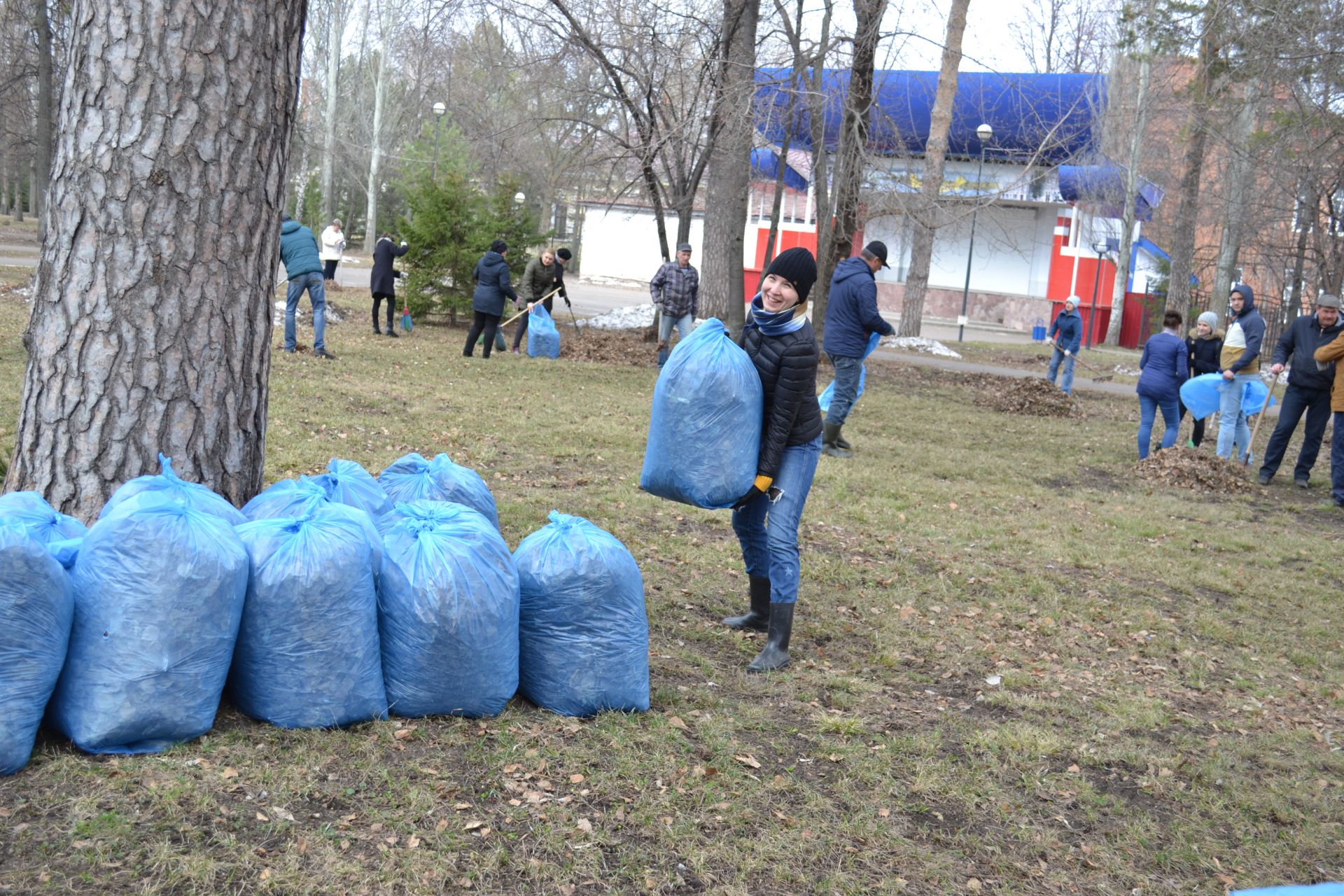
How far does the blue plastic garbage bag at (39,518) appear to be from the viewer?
311 cm

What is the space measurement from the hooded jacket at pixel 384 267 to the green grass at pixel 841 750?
280 inches

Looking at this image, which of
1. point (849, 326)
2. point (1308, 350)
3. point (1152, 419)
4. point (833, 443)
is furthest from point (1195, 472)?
point (849, 326)

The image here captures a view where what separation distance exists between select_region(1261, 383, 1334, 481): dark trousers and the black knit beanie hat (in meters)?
7.73

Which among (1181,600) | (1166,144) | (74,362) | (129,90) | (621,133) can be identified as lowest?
(1181,600)

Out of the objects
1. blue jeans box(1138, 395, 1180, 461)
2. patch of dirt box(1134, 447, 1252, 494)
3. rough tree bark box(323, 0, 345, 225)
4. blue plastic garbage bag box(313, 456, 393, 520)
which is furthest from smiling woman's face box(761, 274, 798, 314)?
rough tree bark box(323, 0, 345, 225)

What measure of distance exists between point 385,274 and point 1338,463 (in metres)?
11.3

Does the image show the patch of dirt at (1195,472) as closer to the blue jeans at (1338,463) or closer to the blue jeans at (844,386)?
the blue jeans at (1338,463)

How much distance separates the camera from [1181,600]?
6633mm

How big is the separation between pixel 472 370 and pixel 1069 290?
28.6m

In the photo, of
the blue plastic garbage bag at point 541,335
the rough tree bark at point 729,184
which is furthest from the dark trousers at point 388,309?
the rough tree bark at point 729,184

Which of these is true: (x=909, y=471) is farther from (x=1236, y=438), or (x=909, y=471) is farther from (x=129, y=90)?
(x=129, y=90)

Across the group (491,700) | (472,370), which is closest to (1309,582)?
(491,700)

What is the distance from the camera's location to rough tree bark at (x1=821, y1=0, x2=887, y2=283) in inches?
566

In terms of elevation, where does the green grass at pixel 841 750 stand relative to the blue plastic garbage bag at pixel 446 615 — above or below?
below
